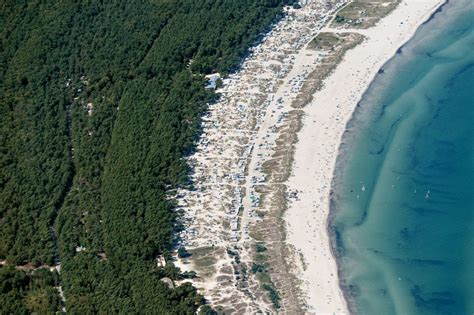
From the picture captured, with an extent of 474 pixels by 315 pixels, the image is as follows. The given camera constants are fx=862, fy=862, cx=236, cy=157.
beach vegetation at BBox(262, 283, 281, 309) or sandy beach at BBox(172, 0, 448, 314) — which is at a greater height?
sandy beach at BBox(172, 0, 448, 314)

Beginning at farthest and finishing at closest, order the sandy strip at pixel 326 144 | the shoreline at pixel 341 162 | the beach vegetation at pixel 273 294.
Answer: the sandy strip at pixel 326 144
the shoreline at pixel 341 162
the beach vegetation at pixel 273 294

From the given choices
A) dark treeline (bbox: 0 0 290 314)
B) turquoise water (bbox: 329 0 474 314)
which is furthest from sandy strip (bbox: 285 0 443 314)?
dark treeline (bbox: 0 0 290 314)

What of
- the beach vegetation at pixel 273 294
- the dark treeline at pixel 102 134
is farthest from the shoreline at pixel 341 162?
the dark treeline at pixel 102 134

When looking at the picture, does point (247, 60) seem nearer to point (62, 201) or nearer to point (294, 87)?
point (294, 87)

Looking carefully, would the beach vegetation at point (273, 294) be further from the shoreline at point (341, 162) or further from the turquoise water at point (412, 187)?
the turquoise water at point (412, 187)

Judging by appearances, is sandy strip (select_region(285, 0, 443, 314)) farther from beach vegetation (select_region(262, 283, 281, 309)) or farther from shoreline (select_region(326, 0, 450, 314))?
beach vegetation (select_region(262, 283, 281, 309))

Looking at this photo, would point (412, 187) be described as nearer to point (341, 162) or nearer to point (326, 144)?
point (341, 162)

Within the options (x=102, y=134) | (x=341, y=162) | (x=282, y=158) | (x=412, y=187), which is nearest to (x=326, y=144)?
(x=341, y=162)
